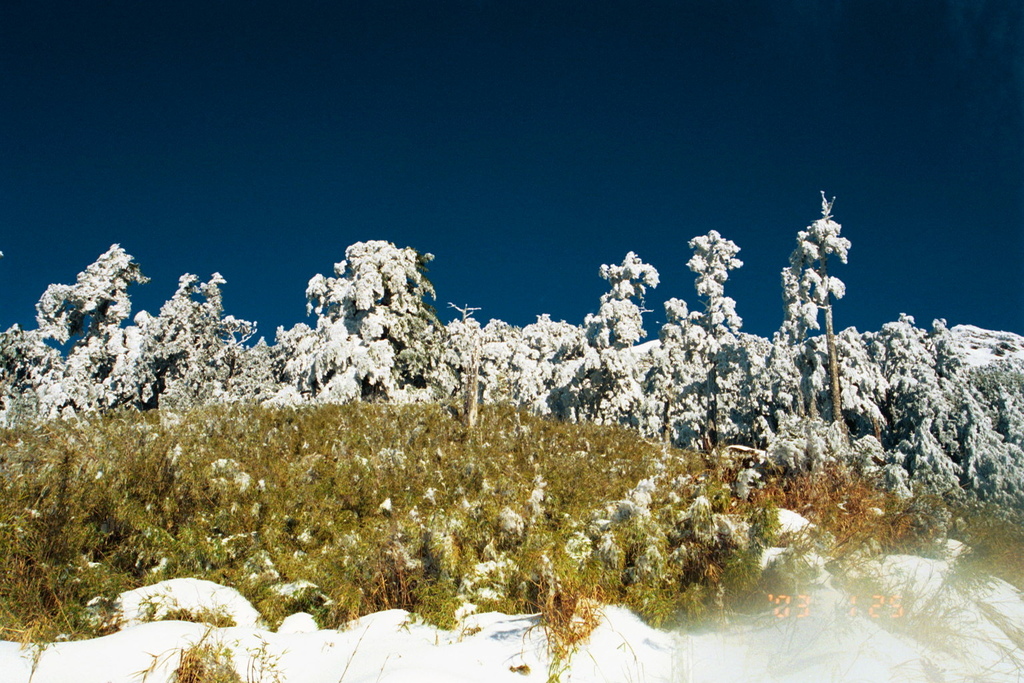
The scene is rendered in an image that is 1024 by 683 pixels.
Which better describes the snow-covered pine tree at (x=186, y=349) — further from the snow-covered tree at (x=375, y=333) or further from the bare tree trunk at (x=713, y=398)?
the bare tree trunk at (x=713, y=398)

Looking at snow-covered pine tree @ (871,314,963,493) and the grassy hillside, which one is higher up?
snow-covered pine tree @ (871,314,963,493)

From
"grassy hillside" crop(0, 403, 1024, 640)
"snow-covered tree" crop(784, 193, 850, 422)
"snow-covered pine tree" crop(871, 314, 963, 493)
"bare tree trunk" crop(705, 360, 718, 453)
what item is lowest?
"grassy hillside" crop(0, 403, 1024, 640)

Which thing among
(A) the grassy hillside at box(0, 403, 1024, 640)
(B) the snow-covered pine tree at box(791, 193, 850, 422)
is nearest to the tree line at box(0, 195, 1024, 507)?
(B) the snow-covered pine tree at box(791, 193, 850, 422)

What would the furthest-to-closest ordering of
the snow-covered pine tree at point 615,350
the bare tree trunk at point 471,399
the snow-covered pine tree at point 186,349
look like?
1. the snow-covered pine tree at point 186,349
2. the snow-covered pine tree at point 615,350
3. the bare tree trunk at point 471,399

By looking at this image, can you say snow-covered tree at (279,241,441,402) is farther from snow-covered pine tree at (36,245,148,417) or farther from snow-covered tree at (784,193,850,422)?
snow-covered tree at (784,193,850,422)

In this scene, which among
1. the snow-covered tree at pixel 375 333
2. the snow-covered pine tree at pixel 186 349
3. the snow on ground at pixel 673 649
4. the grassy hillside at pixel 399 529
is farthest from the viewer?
the snow-covered pine tree at pixel 186 349

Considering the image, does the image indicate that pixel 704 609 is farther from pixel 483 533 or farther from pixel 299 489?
pixel 299 489

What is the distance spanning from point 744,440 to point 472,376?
2438cm

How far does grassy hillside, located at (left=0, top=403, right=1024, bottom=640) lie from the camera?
4.25 metres

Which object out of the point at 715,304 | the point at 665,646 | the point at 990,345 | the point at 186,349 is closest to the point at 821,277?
the point at 715,304

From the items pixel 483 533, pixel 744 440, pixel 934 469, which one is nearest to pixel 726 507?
pixel 483 533

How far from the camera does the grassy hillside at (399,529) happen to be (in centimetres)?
425

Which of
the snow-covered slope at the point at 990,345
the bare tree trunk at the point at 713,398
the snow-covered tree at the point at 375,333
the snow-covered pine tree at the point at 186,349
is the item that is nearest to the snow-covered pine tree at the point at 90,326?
the snow-covered pine tree at the point at 186,349

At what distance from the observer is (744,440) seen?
3030 cm
